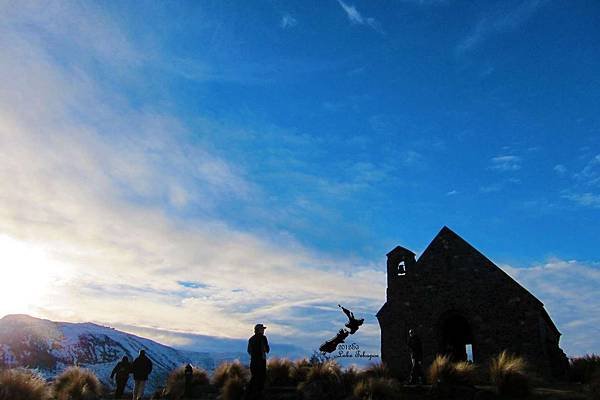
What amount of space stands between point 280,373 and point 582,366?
1307 centimetres

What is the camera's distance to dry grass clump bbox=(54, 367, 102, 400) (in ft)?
60.3

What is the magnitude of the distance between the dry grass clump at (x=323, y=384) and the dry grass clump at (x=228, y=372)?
3318mm

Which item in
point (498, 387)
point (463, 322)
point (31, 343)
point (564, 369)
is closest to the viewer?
point (498, 387)

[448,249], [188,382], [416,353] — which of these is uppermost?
[448,249]

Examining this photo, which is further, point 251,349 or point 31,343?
point 31,343

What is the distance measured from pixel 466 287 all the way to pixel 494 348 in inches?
125

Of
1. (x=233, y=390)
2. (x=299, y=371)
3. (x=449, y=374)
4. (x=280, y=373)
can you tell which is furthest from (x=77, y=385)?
(x=449, y=374)

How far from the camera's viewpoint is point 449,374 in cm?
1605

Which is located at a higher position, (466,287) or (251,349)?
(466,287)

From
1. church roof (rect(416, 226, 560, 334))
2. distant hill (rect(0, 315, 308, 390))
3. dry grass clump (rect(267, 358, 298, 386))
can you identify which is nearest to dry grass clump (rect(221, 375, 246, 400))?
dry grass clump (rect(267, 358, 298, 386))

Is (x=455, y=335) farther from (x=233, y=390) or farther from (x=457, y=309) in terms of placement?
(x=233, y=390)

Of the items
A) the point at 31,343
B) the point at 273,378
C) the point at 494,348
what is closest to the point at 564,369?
the point at 494,348

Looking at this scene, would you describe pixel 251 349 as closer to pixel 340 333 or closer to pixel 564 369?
pixel 340 333

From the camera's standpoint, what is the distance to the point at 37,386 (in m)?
13.3
